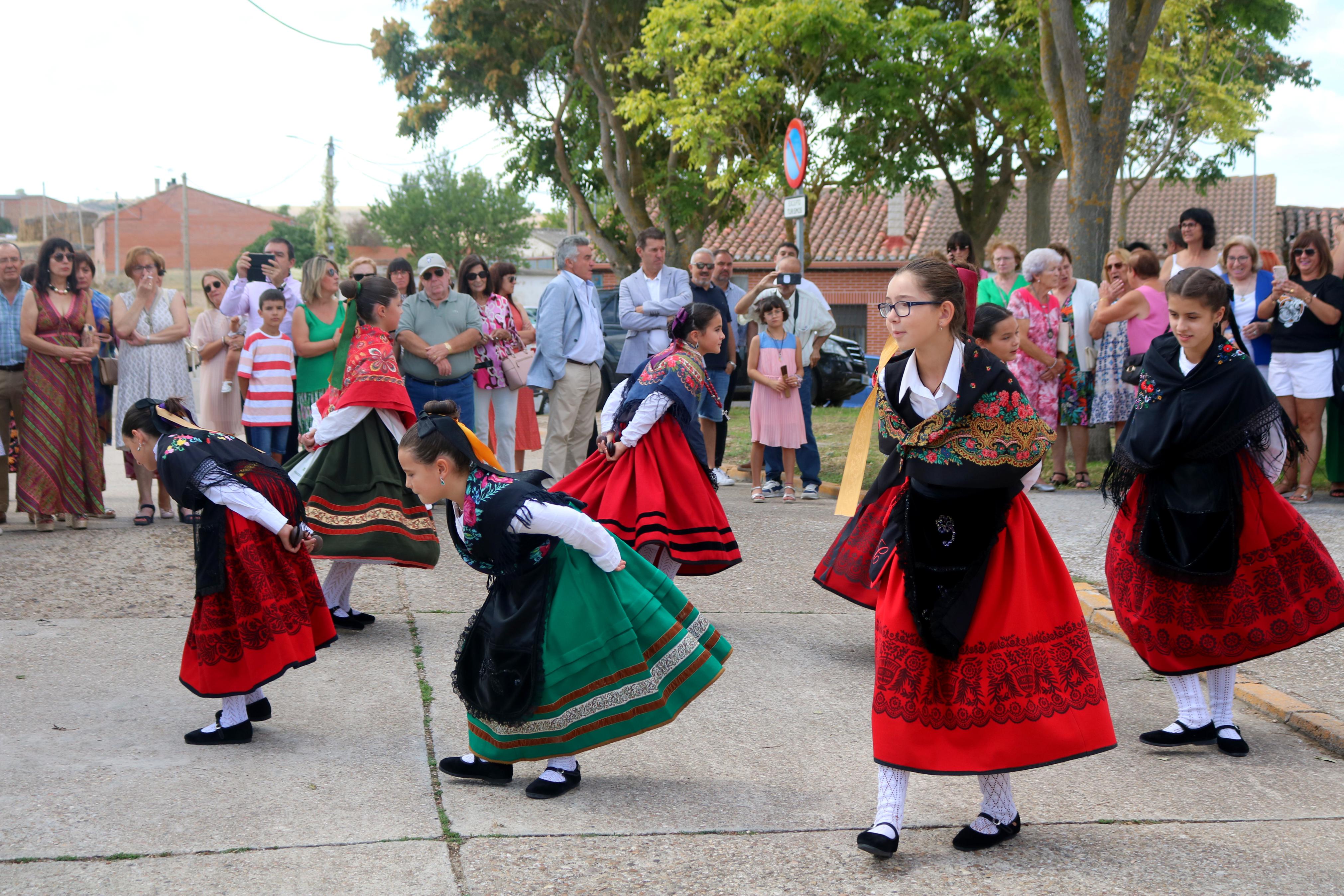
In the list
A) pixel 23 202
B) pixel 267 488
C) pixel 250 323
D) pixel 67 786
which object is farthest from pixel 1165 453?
pixel 23 202

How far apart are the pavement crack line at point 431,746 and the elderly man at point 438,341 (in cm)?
235

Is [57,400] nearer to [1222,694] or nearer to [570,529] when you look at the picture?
[570,529]

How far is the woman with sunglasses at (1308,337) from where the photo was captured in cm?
899

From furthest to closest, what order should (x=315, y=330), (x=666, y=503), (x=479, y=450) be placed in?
(x=315, y=330) < (x=666, y=503) < (x=479, y=450)

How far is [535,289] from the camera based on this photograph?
55000 mm

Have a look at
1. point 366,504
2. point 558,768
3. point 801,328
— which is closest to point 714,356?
point 801,328

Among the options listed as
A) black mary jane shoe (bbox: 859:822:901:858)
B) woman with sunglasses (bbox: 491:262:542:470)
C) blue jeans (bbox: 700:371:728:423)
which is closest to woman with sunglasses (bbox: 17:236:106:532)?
woman with sunglasses (bbox: 491:262:542:470)

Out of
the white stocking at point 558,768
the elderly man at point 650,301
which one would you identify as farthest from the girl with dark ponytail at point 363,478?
the elderly man at point 650,301

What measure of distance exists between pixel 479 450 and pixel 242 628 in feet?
3.88

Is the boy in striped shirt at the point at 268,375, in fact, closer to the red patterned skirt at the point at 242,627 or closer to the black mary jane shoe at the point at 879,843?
the red patterned skirt at the point at 242,627

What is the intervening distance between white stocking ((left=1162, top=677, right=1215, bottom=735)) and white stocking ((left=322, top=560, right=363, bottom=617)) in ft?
12.4

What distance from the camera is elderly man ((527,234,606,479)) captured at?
9.65m

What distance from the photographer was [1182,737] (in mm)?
4562

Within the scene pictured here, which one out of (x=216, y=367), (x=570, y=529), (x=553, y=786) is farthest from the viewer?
(x=216, y=367)
